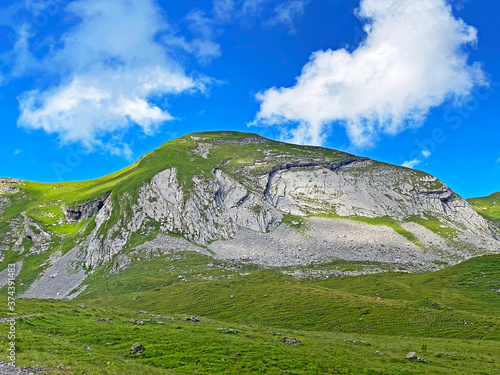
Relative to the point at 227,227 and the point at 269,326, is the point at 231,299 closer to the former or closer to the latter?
the point at 269,326

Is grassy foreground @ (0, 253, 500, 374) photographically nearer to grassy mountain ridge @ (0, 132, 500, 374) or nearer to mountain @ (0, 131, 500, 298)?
grassy mountain ridge @ (0, 132, 500, 374)

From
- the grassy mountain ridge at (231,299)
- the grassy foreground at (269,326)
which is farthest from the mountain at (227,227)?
the grassy foreground at (269,326)

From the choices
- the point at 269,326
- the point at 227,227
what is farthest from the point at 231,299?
the point at 227,227

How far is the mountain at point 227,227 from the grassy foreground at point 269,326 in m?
28.8

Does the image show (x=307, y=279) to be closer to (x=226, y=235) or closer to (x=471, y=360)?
(x=226, y=235)

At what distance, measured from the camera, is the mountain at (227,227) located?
123938 mm

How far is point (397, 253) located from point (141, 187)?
125 metres

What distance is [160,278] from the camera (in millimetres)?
95688

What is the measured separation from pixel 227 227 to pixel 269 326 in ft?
328

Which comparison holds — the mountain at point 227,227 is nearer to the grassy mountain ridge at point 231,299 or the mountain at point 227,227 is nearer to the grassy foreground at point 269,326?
the grassy mountain ridge at point 231,299

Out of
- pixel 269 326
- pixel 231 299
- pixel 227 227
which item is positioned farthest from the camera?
pixel 227 227

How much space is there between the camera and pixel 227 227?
15250 cm

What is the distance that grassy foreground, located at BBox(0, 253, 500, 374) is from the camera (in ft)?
89.0

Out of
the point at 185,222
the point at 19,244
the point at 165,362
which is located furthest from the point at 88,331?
the point at 19,244
